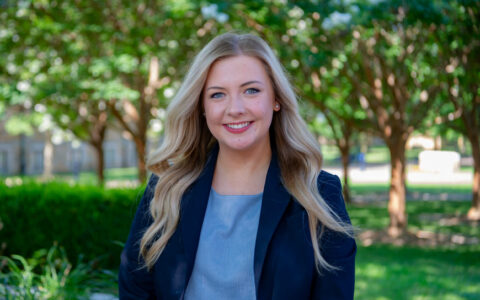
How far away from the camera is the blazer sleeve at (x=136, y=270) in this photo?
233cm

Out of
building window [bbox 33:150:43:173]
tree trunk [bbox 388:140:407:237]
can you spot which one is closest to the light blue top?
tree trunk [bbox 388:140:407:237]

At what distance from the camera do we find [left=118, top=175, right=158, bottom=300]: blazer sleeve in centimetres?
233

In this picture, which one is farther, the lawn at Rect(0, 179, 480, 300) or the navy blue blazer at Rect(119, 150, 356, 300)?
the lawn at Rect(0, 179, 480, 300)

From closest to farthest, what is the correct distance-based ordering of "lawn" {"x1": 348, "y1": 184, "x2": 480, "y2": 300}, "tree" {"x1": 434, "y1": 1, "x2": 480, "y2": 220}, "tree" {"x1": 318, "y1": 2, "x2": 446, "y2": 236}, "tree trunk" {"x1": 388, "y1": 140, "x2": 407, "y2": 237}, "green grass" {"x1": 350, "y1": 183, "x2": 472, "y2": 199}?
"lawn" {"x1": 348, "y1": 184, "x2": 480, "y2": 300} → "tree" {"x1": 434, "y1": 1, "x2": 480, "y2": 220} → "tree" {"x1": 318, "y1": 2, "x2": 446, "y2": 236} → "tree trunk" {"x1": 388, "y1": 140, "x2": 407, "y2": 237} → "green grass" {"x1": 350, "y1": 183, "x2": 472, "y2": 199}

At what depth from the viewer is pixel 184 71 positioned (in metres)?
7.94

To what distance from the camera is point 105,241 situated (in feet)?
20.2

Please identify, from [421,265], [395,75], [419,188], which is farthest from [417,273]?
[419,188]

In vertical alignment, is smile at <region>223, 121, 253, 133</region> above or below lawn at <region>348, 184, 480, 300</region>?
above

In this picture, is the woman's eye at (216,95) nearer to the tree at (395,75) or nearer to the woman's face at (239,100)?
the woman's face at (239,100)

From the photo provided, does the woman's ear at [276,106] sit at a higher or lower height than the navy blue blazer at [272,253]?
higher

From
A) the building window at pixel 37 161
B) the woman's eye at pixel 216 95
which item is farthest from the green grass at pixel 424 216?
the building window at pixel 37 161

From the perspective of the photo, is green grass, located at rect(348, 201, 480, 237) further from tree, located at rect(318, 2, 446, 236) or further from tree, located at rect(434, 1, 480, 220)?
tree, located at rect(318, 2, 446, 236)

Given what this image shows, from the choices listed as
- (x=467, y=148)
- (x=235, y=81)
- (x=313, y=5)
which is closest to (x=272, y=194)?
(x=235, y=81)

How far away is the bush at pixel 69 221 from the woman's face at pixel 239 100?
4138 mm
